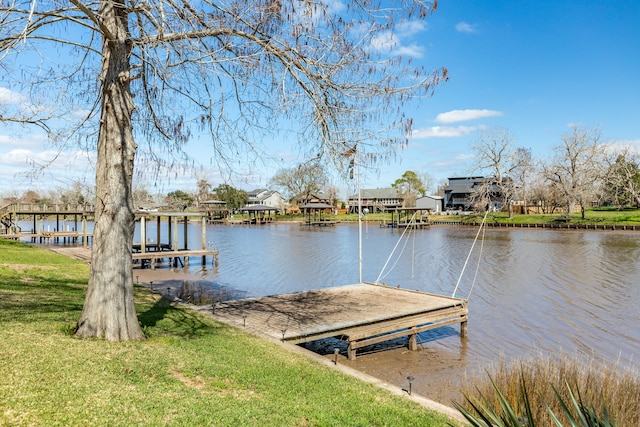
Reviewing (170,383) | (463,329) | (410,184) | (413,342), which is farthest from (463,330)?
(410,184)

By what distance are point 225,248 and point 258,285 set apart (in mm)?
18257

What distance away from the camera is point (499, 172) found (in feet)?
220

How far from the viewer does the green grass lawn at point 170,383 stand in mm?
4305

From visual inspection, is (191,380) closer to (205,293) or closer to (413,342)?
(413,342)

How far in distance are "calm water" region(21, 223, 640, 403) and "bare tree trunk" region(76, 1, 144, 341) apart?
520 cm

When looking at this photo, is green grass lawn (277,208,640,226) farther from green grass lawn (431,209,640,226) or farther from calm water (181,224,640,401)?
calm water (181,224,640,401)

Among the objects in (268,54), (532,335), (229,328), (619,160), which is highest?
(619,160)

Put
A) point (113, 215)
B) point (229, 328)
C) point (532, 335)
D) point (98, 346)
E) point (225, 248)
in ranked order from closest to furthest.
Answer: point (98, 346) → point (113, 215) → point (229, 328) → point (532, 335) → point (225, 248)

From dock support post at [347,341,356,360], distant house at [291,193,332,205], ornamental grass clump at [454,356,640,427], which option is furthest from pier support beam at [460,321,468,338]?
distant house at [291,193,332,205]

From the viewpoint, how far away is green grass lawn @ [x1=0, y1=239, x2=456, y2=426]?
14.1ft

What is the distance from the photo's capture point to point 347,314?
1098 centimetres

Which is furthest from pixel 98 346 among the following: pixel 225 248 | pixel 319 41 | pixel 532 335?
pixel 225 248

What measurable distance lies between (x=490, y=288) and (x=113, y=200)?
660 inches

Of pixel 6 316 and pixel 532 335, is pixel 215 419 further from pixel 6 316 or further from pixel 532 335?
pixel 532 335
